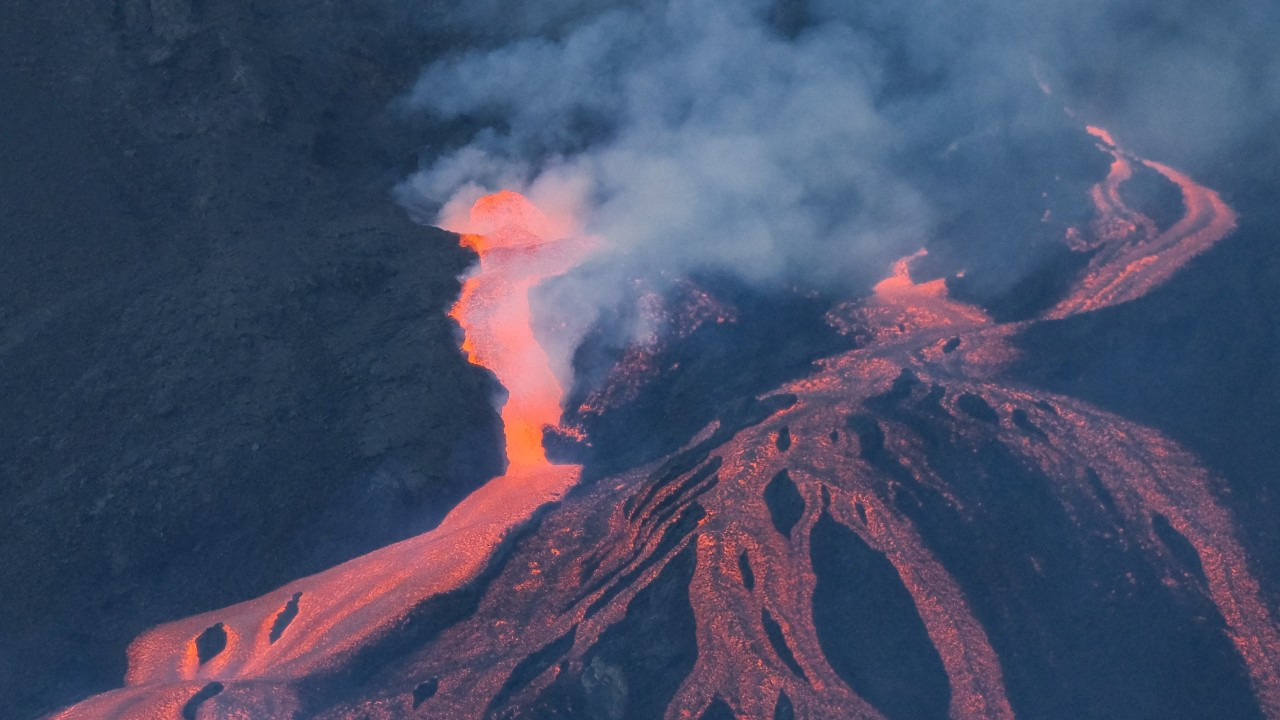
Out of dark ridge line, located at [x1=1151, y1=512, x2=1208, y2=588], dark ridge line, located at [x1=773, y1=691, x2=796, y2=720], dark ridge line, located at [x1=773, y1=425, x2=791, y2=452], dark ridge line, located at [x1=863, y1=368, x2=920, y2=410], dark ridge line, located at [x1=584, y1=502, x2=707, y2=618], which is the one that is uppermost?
dark ridge line, located at [x1=863, y1=368, x2=920, y2=410]

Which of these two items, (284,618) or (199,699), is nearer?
(199,699)

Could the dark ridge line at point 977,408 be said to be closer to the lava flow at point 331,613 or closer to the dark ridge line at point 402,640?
the lava flow at point 331,613

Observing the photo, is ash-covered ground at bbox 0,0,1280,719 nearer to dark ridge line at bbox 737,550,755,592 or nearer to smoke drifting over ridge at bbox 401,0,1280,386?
smoke drifting over ridge at bbox 401,0,1280,386

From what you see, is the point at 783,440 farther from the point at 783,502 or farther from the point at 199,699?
the point at 199,699

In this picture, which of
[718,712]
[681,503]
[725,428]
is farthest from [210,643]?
[725,428]

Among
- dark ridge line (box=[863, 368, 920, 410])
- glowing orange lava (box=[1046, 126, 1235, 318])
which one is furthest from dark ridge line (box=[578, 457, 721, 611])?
glowing orange lava (box=[1046, 126, 1235, 318])

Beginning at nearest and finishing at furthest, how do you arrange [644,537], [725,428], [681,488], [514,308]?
[644,537] < [681,488] < [725,428] < [514,308]
